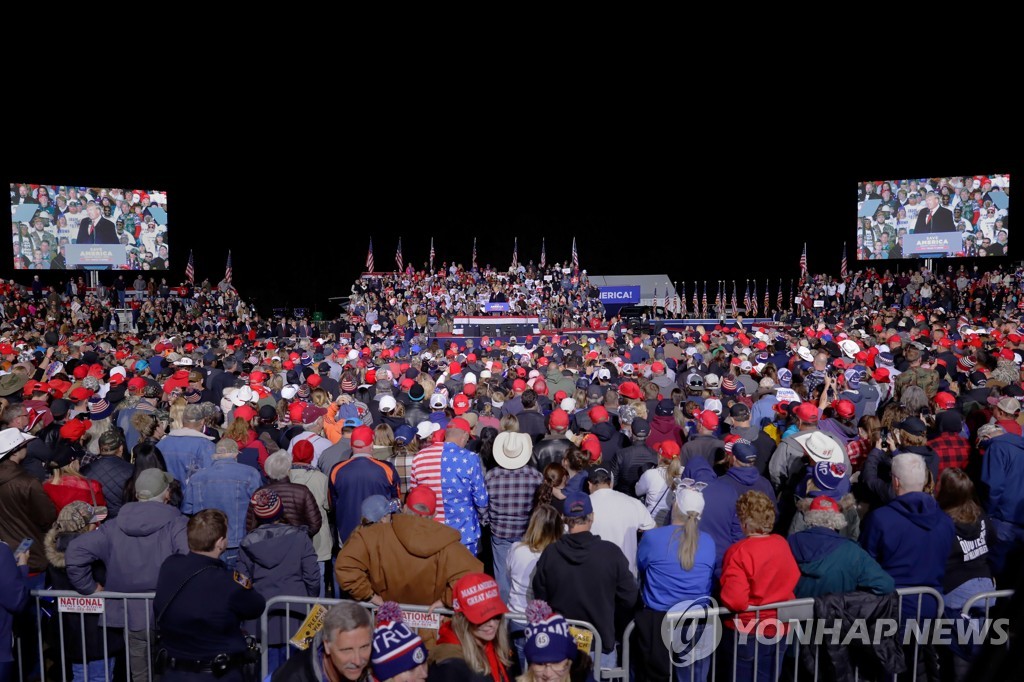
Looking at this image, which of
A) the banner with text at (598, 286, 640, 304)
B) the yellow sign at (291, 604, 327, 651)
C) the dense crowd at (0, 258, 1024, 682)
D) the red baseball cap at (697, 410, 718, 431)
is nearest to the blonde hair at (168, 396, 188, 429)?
the dense crowd at (0, 258, 1024, 682)

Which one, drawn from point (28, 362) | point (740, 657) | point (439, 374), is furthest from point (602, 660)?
point (28, 362)

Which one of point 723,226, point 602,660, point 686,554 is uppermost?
point 723,226

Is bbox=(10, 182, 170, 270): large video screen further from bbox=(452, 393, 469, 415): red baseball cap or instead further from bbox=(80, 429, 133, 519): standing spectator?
bbox=(80, 429, 133, 519): standing spectator

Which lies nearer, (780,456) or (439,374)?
(780,456)

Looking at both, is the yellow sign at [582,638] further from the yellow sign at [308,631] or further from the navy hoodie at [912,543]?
the navy hoodie at [912,543]

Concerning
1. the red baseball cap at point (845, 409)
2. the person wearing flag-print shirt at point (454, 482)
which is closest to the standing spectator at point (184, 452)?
the person wearing flag-print shirt at point (454, 482)

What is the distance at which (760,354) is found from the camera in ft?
42.4

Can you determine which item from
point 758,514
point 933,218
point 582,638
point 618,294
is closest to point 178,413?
point 582,638

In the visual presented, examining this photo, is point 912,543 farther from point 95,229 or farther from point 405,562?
point 95,229

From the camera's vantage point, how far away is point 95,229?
35219 mm

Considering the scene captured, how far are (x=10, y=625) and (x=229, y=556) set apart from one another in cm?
172

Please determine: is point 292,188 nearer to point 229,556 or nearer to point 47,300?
point 47,300

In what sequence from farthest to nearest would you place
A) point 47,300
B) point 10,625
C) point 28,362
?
point 47,300, point 28,362, point 10,625

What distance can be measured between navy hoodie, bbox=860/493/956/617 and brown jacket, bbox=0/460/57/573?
589 cm
